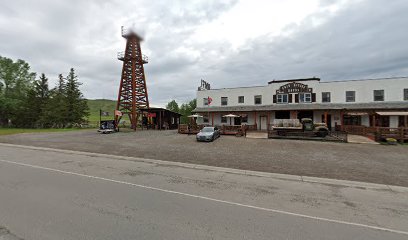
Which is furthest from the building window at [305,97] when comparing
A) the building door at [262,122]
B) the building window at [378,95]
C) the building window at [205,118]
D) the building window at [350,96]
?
the building window at [205,118]

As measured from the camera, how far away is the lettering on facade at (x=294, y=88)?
2920 cm

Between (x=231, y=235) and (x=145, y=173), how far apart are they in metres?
5.42

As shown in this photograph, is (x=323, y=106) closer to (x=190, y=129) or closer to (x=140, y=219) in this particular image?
(x=190, y=129)

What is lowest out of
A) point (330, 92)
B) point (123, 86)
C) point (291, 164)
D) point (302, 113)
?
point (291, 164)

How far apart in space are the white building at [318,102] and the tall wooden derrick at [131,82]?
1344 cm

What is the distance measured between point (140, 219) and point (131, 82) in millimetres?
37988

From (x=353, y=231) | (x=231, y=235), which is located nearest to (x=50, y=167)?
(x=231, y=235)

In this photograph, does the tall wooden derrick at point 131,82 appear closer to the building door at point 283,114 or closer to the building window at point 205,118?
the building window at point 205,118

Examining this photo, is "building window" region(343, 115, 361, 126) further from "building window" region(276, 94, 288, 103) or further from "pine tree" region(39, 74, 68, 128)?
"pine tree" region(39, 74, 68, 128)

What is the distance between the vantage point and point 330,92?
93.0 ft

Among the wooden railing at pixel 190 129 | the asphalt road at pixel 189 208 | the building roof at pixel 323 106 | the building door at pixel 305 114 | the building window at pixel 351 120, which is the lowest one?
the asphalt road at pixel 189 208

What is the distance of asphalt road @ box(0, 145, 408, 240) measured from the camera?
3.80 meters

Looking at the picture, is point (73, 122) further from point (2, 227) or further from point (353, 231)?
point (353, 231)

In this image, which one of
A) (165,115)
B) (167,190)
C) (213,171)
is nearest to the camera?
(167,190)
